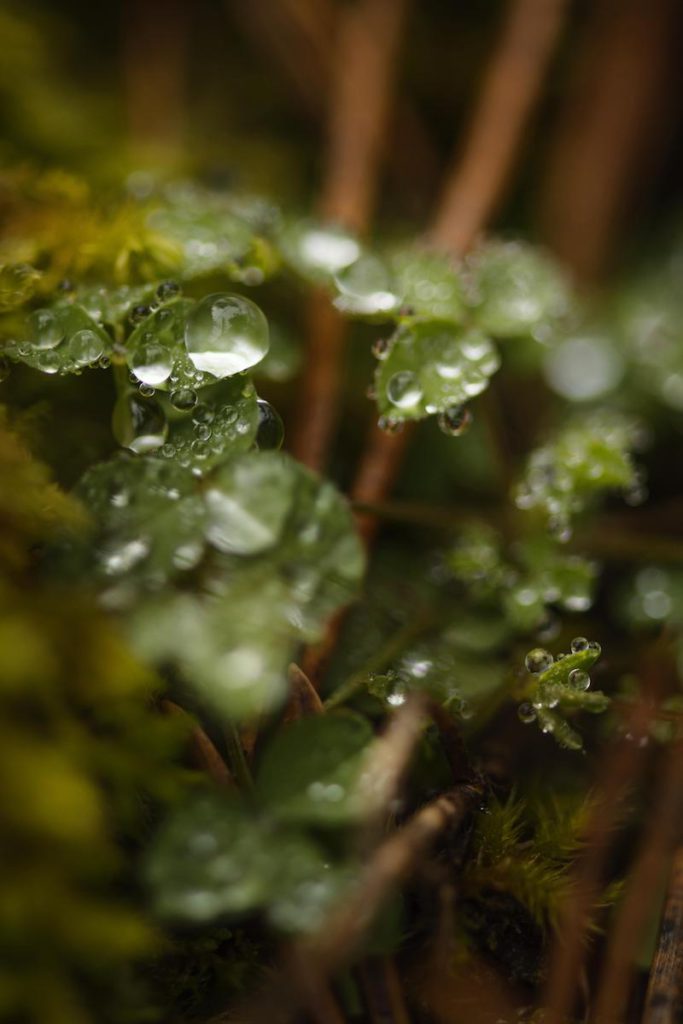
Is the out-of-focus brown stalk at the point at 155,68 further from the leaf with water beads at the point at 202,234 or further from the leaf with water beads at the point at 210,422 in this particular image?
the leaf with water beads at the point at 210,422

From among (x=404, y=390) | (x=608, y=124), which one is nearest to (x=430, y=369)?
(x=404, y=390)

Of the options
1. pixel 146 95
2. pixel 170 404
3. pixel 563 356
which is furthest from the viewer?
pixel 146 95

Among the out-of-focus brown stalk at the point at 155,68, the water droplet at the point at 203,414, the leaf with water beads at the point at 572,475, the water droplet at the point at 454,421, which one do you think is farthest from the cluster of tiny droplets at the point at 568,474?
the out-of-focus brown stalk at the point at 155,68

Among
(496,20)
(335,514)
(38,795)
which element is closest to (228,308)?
(335,514)

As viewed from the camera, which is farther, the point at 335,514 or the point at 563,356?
the point at 563,356

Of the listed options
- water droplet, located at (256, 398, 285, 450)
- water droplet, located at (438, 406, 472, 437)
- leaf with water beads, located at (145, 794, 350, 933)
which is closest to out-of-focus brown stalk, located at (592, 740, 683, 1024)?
leaf with water beads, located at (145, 794, 350, 933)

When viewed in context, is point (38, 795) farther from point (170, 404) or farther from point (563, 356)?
point (563, 356)
